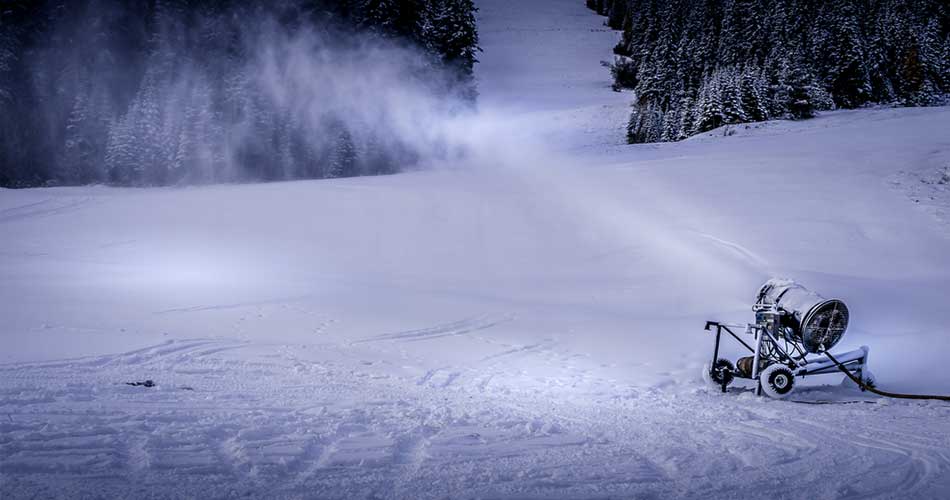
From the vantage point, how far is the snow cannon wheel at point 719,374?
239 inches

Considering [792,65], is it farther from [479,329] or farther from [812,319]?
[479,329]

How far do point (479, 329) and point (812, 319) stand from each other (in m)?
4.52

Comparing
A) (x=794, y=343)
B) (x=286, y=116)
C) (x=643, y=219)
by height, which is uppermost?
(x=286, y=116)

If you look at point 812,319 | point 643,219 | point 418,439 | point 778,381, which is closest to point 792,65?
point 643,219

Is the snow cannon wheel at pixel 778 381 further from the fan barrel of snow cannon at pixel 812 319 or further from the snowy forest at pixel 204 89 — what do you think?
the snowy forest at pixel 204 89

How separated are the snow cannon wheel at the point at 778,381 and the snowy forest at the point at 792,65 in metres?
27.0

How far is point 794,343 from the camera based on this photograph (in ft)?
20.3

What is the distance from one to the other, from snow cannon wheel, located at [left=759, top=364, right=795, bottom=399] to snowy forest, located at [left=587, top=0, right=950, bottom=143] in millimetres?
26973

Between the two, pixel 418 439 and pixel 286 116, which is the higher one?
pixel 286 116

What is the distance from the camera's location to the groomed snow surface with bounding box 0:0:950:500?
146 inches

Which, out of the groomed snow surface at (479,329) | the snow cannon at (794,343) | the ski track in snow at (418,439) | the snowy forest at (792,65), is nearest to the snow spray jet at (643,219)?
the groomed snow surface at (479,329)

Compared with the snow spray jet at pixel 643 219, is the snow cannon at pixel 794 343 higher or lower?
lower

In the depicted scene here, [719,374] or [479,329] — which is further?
[479,329]

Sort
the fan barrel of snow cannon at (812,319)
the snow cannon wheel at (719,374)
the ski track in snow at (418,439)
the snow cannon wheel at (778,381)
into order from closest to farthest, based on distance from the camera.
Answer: the ski track in snow at (418,439) → the snow cannon wheel at (778,381) → the fan barrel of snow cannon at (812,319) → the snow cannon wheel at (719,374)
